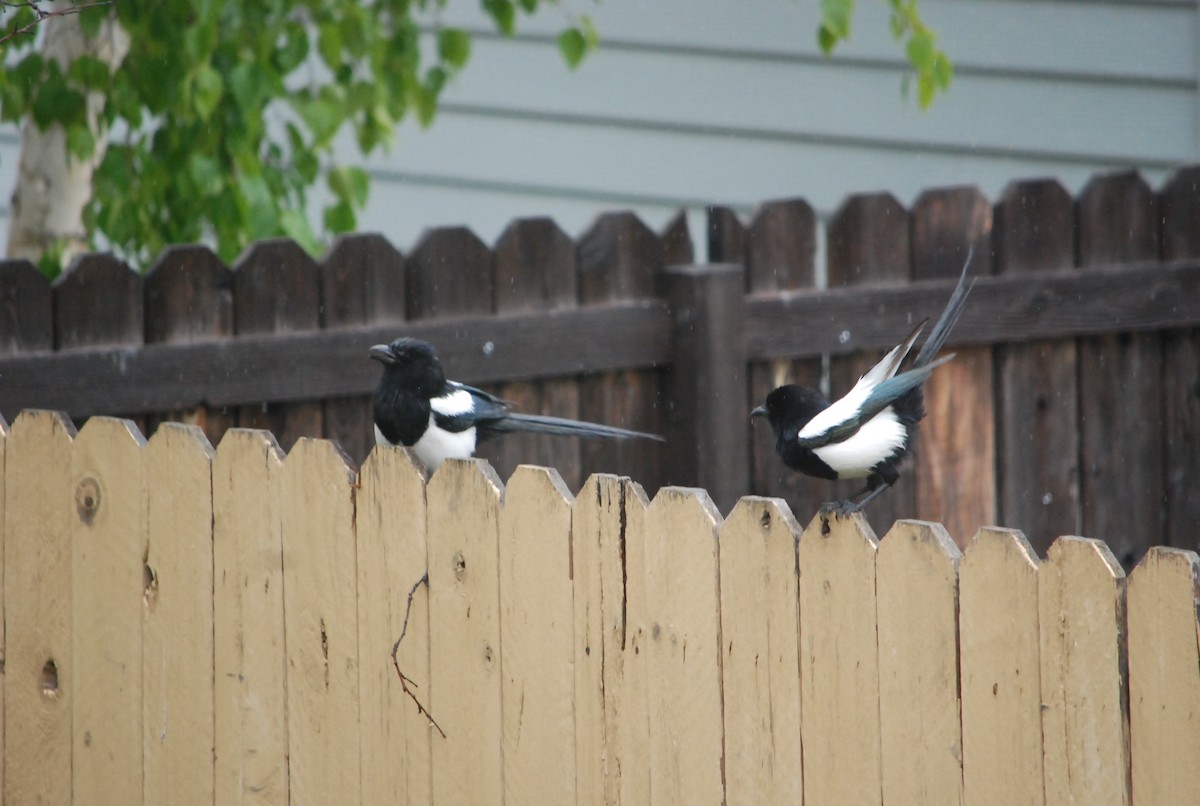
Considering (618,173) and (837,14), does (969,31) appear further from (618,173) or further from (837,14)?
(837,14)

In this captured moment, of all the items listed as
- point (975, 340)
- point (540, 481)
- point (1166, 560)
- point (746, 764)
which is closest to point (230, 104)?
point (975, 340)

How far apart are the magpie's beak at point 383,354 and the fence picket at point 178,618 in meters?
0.68

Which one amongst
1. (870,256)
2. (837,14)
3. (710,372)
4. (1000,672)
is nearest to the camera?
(1000,672)

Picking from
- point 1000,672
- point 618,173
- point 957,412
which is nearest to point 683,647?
point 1000,672

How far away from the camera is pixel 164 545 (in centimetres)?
305

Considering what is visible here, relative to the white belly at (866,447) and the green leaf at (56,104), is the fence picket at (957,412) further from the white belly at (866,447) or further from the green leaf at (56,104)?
the green leaf at (56,104)

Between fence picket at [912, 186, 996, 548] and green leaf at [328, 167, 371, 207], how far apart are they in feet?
5.30

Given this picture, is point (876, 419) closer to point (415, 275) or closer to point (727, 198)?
point (415, 275)

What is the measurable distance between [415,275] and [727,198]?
3301 millimetres

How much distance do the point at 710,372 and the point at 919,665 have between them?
201 centimetres

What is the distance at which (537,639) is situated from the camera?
103 inches

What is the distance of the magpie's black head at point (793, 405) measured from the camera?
133 inches

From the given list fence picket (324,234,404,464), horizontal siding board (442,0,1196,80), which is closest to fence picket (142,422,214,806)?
fence picket (324,234,404,464)

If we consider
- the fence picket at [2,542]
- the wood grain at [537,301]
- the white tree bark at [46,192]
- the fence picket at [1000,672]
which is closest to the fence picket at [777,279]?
the wood grain at [537,301]
